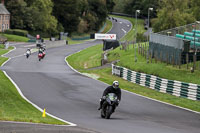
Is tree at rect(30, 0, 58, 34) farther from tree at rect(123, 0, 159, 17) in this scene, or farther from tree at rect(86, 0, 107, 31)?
tree at rect(123, 0, 159, 17)

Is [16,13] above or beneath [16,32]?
above

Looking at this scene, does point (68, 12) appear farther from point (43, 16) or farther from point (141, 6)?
point (141, 6)

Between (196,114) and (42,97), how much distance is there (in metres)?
9.44

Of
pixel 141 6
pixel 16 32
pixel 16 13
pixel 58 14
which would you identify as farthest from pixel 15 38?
pixel 141 6

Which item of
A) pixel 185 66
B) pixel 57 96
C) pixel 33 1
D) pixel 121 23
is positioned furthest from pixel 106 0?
pixel 57 96

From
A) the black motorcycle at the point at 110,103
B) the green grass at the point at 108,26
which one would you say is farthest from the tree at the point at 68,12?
the black motorcycle at the point at 110,103

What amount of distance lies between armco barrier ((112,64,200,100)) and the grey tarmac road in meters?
3.91

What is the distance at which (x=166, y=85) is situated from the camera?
35594 mm

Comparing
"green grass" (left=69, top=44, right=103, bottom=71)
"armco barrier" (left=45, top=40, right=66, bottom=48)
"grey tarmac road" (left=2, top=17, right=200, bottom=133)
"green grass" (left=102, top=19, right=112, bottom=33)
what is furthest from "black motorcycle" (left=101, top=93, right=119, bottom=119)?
"green grass" (left=102, top=19, right=112, bottom=33)

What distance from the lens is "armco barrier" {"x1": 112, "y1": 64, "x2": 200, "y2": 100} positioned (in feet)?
105

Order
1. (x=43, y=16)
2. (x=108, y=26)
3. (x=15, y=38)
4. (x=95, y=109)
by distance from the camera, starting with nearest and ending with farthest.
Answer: (x=95, y=109), (x=15, y=38), (x=43, y=16), (x=108, y=26)

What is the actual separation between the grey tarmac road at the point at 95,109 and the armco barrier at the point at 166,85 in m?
3.91

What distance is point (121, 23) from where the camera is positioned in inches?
6161

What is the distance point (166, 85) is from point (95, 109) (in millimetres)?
12670
